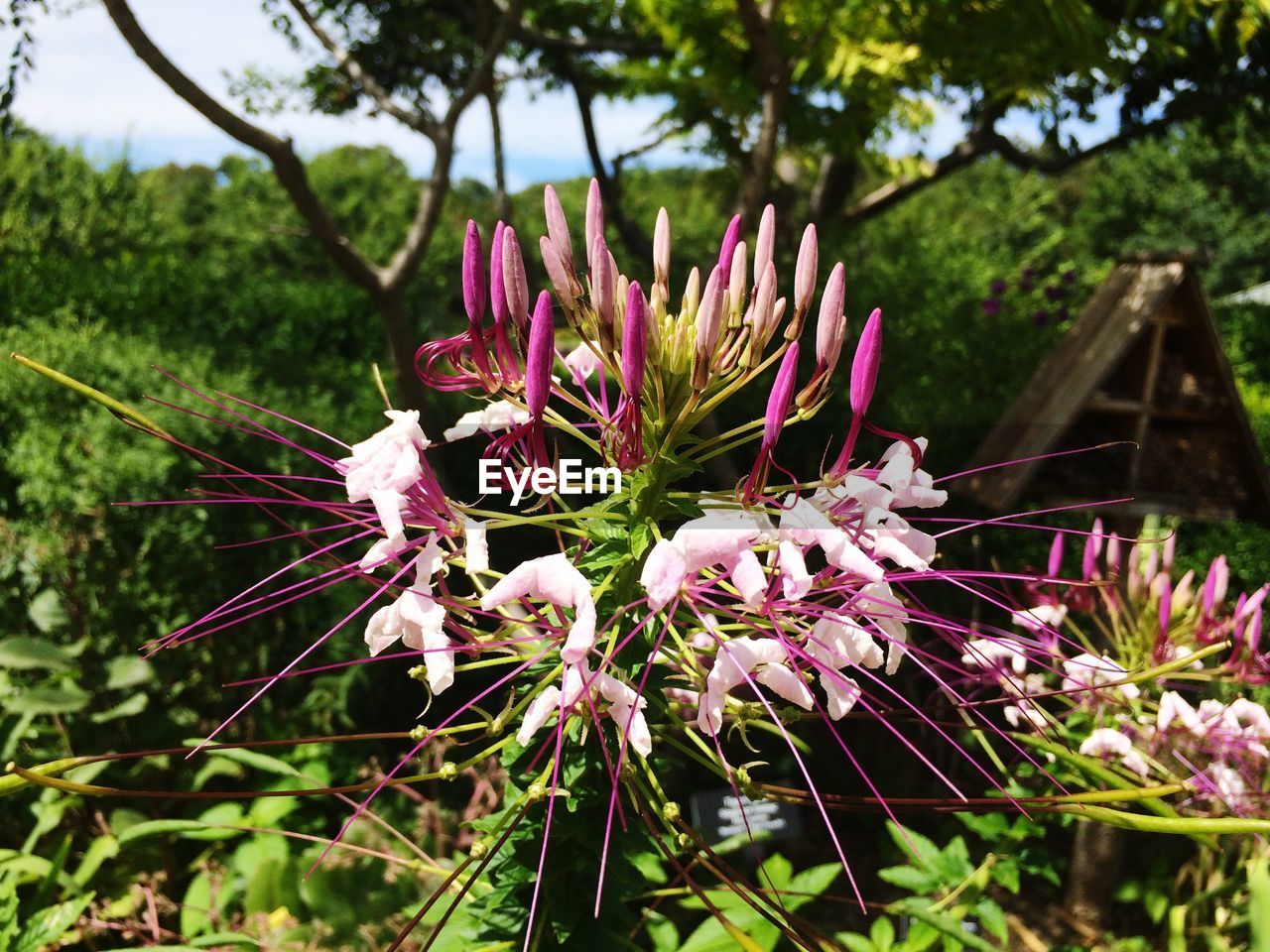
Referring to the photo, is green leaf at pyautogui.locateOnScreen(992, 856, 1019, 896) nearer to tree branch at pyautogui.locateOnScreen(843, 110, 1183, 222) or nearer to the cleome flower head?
the cleome flower head

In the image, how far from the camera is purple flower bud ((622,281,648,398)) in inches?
34.7

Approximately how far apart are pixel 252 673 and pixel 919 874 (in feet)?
9.97

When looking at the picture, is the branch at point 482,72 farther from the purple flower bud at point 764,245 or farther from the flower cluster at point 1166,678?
the purple flower bud at point 764,245

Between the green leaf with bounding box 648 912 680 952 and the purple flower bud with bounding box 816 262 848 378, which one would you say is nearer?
the purple flower bud with bounding box 816 262 848 378

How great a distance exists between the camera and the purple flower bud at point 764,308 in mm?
1016

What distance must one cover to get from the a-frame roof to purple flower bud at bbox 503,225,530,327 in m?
2.18

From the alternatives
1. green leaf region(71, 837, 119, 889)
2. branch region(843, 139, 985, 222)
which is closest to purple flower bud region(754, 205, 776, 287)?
green leaf region(71, 837, 119, 889)

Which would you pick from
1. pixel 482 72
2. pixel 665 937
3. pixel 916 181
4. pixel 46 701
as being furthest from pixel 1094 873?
pixel 916 181

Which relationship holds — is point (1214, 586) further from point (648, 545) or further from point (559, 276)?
point (559, 276)

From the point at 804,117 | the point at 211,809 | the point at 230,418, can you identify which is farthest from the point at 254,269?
the point at 211,809

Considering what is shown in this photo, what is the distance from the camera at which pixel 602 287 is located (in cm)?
97

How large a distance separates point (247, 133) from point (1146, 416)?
3.62 m

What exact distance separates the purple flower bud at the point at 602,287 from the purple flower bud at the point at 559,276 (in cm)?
5

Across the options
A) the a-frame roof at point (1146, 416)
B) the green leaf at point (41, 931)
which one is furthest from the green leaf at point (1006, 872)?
the green leaf at point (41, 931)
